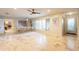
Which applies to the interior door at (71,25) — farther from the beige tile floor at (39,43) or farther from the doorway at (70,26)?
the beige tile floor at (39,43)

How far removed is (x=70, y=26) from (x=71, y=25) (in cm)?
3

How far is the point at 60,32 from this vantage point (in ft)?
7.44

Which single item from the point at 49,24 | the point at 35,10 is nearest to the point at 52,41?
the point at 49,24

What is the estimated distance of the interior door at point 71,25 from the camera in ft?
7.36

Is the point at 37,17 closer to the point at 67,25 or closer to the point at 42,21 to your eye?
the point at 42,21

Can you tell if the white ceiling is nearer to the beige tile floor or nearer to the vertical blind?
the vertical blind

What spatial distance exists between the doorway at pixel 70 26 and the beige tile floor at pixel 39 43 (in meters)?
0.11

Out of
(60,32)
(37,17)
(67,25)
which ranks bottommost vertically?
(60,32)

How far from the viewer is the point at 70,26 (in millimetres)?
2293

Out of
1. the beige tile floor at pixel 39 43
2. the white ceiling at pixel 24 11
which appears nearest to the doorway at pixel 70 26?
the beige tile floor at pixel 39 43

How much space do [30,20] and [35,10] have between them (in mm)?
298

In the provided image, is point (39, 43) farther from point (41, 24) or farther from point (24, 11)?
point (24, 11)

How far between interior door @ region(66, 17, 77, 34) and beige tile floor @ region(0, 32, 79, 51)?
0.13 meters
